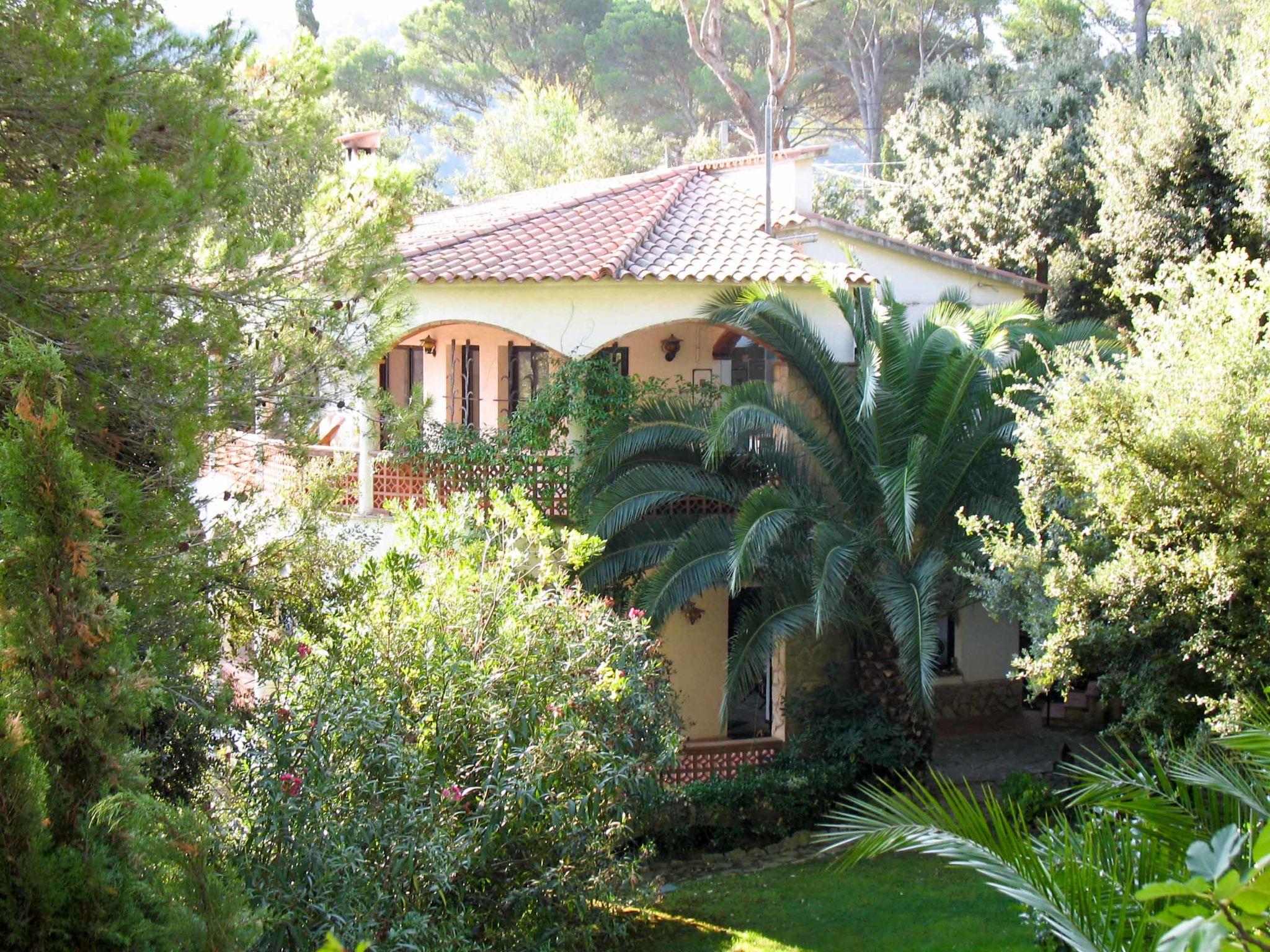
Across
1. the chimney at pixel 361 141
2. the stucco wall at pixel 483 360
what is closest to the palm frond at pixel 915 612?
the stucco wall at pixel 483 360

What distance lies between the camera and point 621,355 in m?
17.1

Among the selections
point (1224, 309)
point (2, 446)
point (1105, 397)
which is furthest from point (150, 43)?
point (1224, 309)

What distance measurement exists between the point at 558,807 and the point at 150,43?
534 cm

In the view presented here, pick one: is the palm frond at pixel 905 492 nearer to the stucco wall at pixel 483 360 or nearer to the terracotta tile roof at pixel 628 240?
Result: the terracotta tile roof at pixel 628 240

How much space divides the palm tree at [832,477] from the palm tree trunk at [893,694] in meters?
0.04

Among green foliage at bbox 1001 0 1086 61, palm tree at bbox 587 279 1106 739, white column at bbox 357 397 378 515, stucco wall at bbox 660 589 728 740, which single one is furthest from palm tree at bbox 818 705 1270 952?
green foliage at bbox 1001 0 1086 61

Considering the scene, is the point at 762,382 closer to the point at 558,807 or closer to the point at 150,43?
the point at 558,807

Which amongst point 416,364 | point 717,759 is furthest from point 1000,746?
point 416,364

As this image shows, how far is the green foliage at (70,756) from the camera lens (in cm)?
440

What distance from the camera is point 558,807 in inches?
300

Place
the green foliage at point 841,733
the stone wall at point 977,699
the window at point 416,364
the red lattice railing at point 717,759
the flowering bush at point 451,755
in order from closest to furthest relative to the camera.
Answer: the flowering bush at point 451,755 → the green foliage at point 841,733 → the red lattice railing at point 717,759 → the stone wall at point 977,699 → the window at point 416,364

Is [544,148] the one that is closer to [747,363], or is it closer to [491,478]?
[747,363]

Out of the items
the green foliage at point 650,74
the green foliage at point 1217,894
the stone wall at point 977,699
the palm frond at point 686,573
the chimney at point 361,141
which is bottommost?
the stone wall at point 977,699

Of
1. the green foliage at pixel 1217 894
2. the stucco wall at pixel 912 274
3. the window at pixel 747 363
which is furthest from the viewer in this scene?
the window at pixel 747 363
